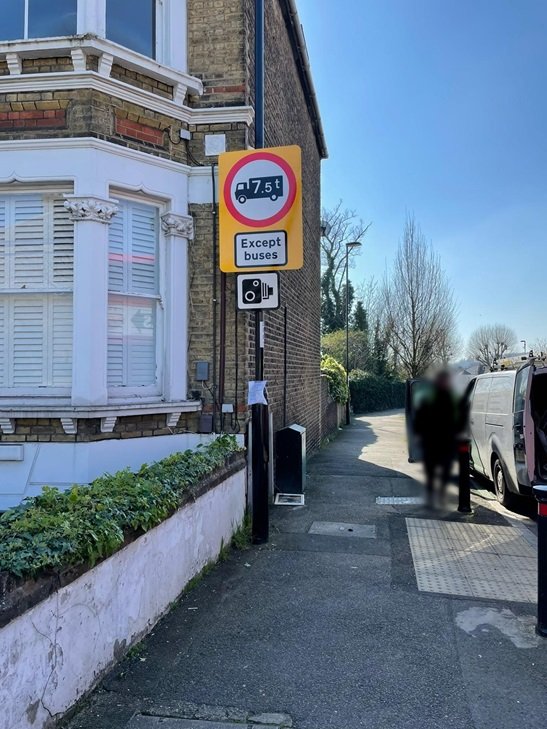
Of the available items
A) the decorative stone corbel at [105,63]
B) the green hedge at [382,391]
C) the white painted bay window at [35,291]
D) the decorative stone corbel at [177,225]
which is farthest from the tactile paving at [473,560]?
the decorative stone corbel at [105,63]

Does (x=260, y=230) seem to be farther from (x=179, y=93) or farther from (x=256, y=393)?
(x=179, y=93)

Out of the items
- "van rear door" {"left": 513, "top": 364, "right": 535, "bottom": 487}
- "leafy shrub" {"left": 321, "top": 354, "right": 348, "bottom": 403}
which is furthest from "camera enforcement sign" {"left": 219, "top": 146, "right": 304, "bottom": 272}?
"leafy shrub" {"left": 321, "top": 354, "right": 348, "bottom": 403}

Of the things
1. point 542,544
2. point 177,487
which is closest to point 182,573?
point 177,487

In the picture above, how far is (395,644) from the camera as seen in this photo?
3586 millimetres

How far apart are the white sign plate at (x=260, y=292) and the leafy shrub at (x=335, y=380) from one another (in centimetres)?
1170

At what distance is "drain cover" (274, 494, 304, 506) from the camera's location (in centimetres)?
734

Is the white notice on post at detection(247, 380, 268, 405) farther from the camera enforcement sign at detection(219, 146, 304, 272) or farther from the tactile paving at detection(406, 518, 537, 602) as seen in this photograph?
the tactile paving at detection(406, 518, 537, 602)

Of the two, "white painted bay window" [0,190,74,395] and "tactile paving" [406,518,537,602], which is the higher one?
→ "white painted bay window" [0,190,74,395]

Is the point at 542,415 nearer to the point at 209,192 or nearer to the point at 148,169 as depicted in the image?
the point at 209,192

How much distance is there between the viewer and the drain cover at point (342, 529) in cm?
603

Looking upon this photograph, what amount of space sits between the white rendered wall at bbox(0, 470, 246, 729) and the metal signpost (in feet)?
3.73

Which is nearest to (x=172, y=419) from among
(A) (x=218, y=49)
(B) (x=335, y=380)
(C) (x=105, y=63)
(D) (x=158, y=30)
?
(C) (x=105, y=63)

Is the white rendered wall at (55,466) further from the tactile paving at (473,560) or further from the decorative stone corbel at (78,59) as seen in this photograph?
the decorative stone corbel at (78,59)

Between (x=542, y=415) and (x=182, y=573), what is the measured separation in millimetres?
4491
